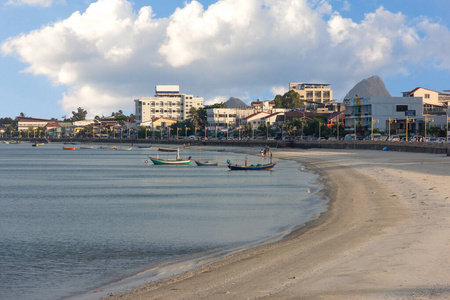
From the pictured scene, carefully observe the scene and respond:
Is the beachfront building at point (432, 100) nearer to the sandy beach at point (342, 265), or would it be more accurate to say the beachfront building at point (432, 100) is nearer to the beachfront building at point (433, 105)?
the beachfront building at point (433, 105)

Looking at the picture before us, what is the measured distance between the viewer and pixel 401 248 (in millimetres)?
16859

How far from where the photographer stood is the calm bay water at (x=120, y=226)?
62.3ft

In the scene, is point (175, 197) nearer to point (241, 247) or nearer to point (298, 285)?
point (241, 247)

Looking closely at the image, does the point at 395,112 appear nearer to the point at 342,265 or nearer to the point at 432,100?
the point at 432,100

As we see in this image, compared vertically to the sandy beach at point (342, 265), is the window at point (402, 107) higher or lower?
higher

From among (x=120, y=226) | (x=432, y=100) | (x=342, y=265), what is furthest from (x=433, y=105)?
(x=342, y=265)

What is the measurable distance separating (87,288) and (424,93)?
545ft

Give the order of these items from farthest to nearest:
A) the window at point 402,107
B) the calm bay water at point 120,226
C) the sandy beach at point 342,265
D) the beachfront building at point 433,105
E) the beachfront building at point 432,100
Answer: the beachfront building at point 432,100 → the window at point 402,107 → the beachfront building at point 433,105 → the calm bay water at point 120,226 → the sandy beach at point 342,265

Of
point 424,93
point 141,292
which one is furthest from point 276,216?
point 424,93

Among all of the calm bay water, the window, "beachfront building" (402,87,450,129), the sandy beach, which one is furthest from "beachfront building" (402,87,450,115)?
the sandy beach

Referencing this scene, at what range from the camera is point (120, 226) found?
29750 mm

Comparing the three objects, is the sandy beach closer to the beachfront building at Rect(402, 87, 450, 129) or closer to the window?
the beachfront building at Rect(402, 87, 450, 129)

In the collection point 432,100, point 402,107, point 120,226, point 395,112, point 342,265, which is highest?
point 432,100

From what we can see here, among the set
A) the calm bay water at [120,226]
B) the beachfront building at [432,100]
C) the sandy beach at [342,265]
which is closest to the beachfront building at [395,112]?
the beachfront building at [432,100]
